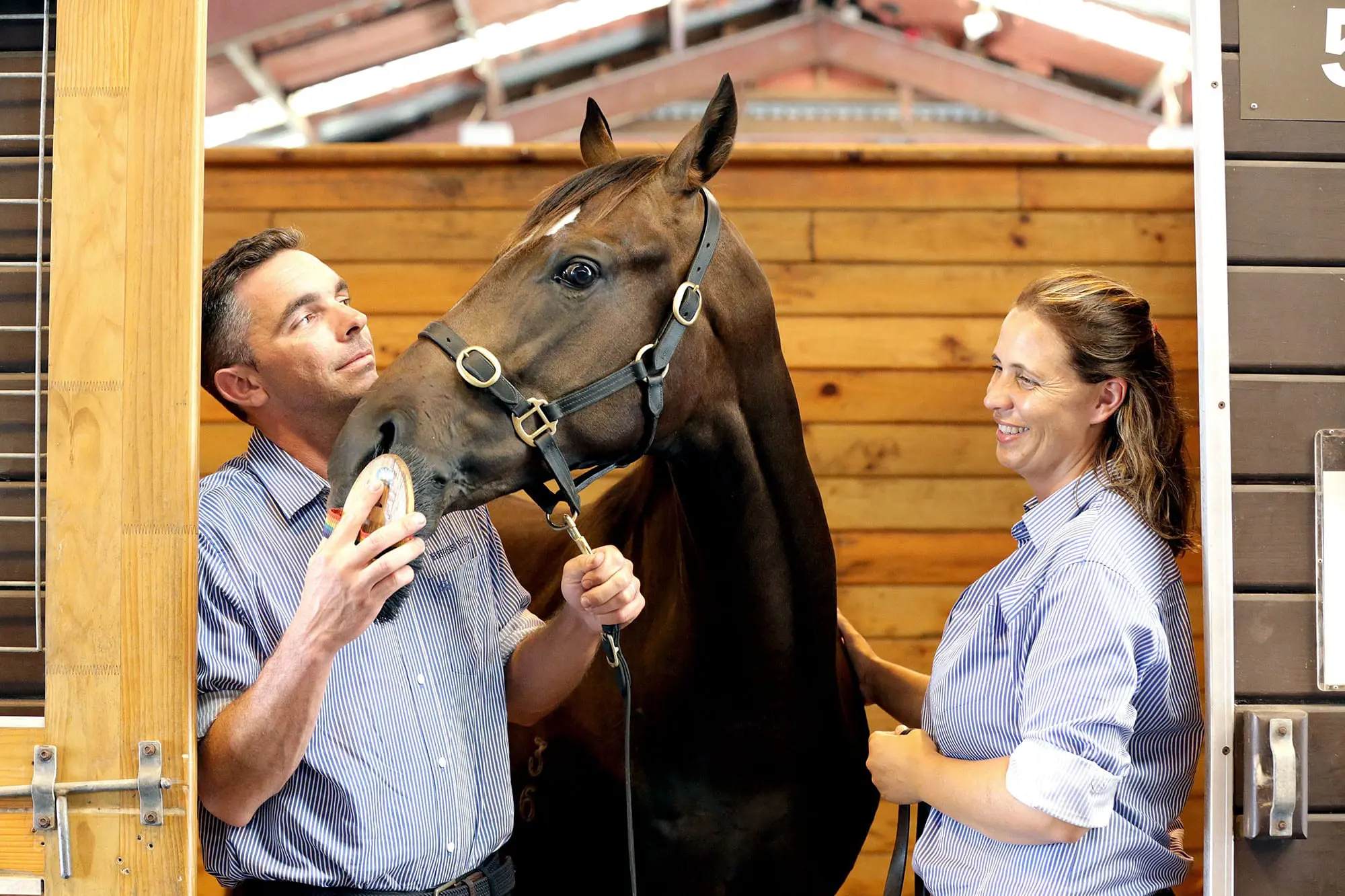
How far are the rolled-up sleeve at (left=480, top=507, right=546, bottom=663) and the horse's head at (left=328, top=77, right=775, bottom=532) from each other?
276 mm

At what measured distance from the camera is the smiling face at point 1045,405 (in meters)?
1.54

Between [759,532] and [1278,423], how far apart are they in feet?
2.42

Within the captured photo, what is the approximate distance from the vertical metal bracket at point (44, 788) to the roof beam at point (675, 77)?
9.94 ft

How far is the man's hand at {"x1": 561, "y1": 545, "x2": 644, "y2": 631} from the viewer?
1.51 metres

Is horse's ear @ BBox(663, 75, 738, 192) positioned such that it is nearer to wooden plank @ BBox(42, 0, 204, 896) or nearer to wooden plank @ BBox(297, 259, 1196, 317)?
wooden plank @ BBox(42, 0, 204, 896)

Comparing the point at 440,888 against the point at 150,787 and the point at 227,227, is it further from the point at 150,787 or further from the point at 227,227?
the point at 227,227

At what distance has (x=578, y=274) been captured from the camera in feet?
5.13

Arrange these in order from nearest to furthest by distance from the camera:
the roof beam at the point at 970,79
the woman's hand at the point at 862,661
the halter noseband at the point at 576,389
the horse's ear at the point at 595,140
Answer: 1. the halter noseband at the point at 576,389
2. the horse's ear at the point at 595,140
3. the woman's hand at the point at 862,661
4. the roof beam at the point at 970,79

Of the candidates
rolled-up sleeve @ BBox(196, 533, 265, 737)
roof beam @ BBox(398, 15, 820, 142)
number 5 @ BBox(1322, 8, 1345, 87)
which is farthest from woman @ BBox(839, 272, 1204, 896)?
roof beam @ BBox(398, 15, 820, 142)

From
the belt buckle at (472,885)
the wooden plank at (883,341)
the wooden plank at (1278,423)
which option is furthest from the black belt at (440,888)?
the wooden plank at (883,341)

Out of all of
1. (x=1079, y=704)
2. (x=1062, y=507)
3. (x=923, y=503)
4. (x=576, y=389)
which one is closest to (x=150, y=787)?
(x=576, y=389)

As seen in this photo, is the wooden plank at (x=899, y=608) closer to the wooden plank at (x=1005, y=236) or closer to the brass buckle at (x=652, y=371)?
the wooden plank at (x=1005, y=236)

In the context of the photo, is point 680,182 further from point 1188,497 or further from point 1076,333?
point 1188,497

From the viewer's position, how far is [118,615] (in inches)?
53.2
